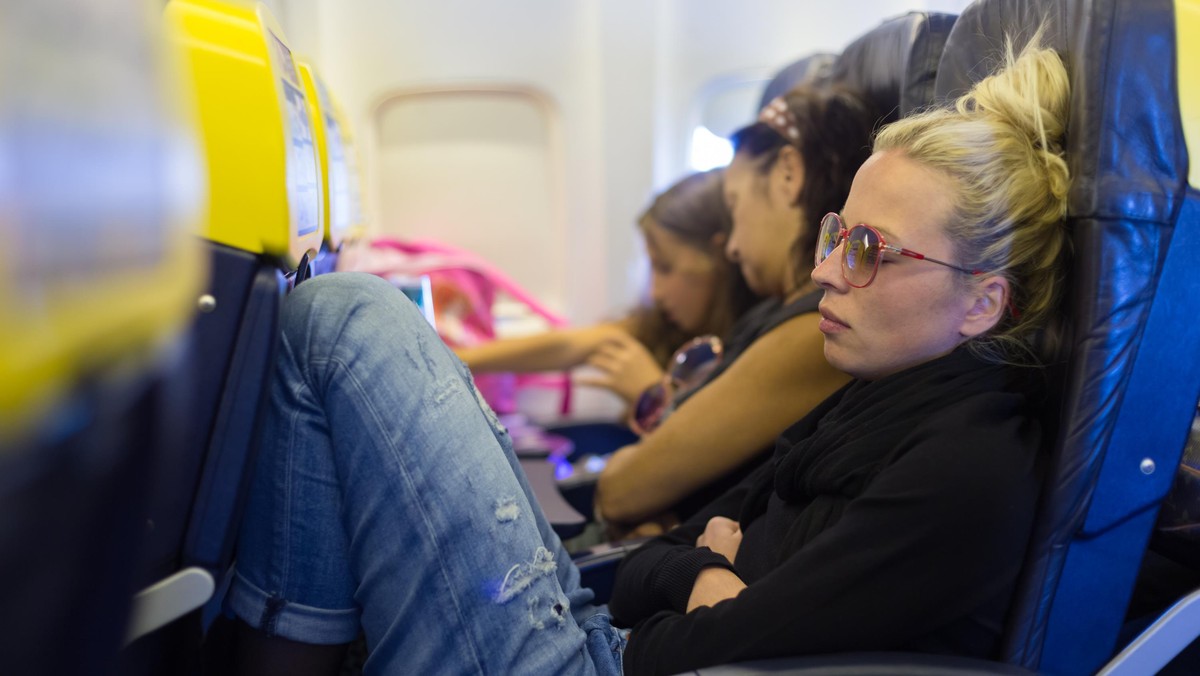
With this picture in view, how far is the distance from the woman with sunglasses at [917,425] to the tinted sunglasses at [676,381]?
31.1 inches

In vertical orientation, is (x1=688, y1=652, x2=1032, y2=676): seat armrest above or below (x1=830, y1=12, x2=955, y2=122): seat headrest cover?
below

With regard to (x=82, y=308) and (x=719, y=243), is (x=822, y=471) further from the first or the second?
(x=719, y=243)

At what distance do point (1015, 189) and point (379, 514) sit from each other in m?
0.73

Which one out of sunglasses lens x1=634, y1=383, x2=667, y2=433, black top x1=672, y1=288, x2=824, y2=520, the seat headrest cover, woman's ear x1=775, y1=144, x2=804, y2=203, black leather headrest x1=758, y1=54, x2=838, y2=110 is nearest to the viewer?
the seat headrest cover

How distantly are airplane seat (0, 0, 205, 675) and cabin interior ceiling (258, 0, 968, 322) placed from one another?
8.14 ft

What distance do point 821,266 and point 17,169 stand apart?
806 mm

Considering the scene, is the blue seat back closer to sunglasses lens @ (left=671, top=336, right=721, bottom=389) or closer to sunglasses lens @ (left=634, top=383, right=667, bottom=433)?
sunglasses lens @ (left=671, top=336, right=721, bottom=389)

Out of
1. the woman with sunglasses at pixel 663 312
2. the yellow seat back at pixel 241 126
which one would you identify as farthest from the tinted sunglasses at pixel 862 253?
the woman with sunglasses at pixel 663 312

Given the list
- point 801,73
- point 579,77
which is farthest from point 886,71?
point 579,77

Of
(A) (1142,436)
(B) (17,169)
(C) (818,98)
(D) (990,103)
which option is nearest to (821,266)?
(D) (990,103)

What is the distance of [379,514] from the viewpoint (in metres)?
0.96

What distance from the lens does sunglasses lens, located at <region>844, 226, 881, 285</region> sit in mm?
1029

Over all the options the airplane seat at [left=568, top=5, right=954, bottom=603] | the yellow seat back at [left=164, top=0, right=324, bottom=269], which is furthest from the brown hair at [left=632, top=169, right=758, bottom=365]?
the yellow seat back at [left=164, top=0, right=324, bottom=269]

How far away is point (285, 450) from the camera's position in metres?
0.94
